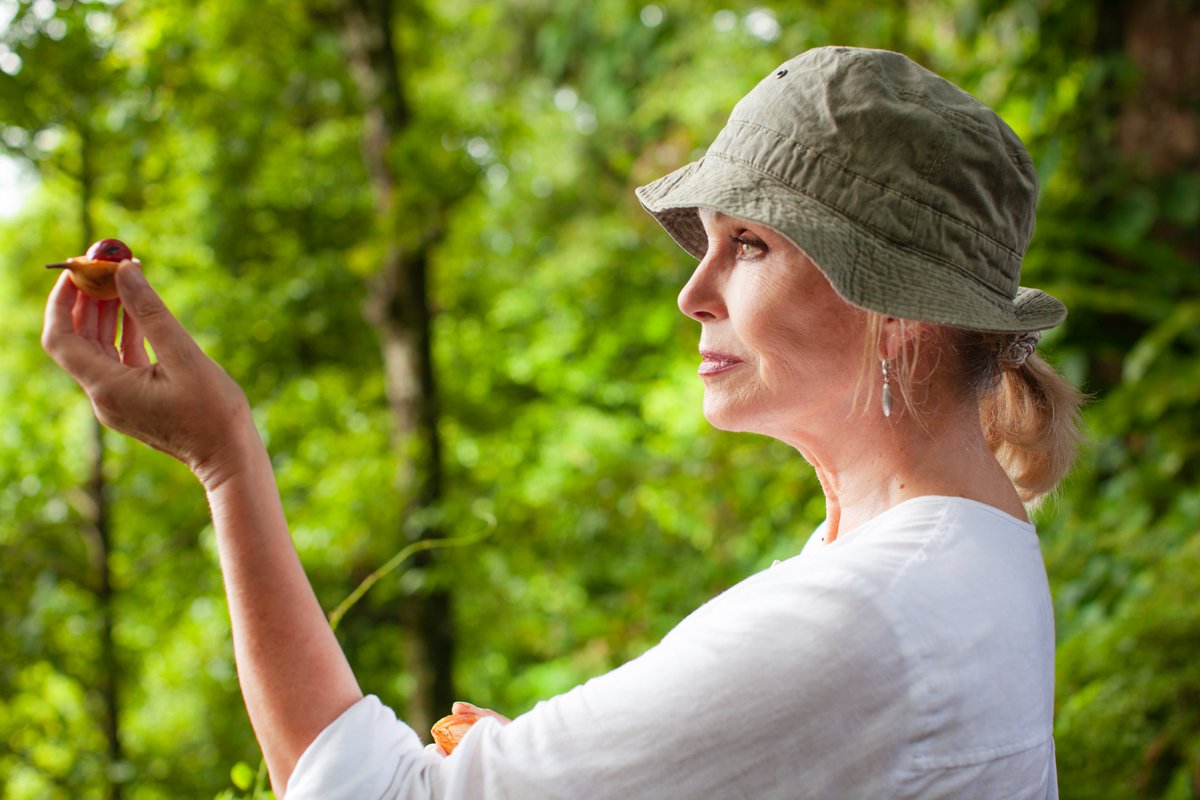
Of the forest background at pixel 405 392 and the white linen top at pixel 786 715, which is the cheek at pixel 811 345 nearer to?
the white linen top at pixel 786 715

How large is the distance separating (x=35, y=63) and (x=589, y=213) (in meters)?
5.59

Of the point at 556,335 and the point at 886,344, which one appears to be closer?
the point at 886,344

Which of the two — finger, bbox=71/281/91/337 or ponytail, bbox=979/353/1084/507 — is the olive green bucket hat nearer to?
ponytail, bbox=979/353/1084/507

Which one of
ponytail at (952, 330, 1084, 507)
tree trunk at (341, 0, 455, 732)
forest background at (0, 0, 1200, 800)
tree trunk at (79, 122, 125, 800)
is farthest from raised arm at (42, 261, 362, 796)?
tree trunk at (341, 0, 455, 732)

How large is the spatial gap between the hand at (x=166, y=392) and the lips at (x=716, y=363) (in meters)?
0.41

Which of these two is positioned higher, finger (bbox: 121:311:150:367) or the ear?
finger (bbox: 121:311:150:367)

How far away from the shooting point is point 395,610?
12.4 ft

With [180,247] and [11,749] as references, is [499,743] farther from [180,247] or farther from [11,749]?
[180,247]

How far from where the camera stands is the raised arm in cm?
85

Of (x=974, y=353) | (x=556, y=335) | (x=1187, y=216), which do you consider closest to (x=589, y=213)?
(x=556, y=335)

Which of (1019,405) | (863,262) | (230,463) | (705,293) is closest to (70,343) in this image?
(230,463)

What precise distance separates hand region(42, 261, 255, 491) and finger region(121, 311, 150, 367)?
40 mm

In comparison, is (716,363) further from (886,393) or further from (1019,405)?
(1019,405)

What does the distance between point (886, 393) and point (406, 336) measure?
2607mm
